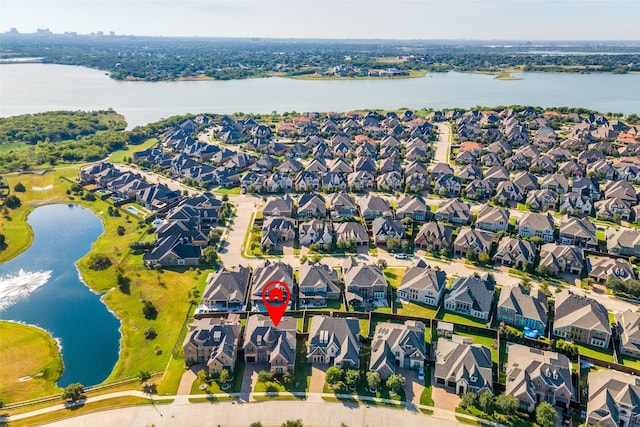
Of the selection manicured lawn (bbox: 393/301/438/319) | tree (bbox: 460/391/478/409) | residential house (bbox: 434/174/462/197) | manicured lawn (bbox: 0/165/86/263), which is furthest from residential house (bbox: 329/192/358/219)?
manicured lawn (bbox: 0/165/86/263)

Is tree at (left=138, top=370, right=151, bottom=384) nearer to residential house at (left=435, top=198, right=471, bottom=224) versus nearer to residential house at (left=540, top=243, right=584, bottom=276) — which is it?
residential house at (left=540, top=243, right=584, bottom=276)

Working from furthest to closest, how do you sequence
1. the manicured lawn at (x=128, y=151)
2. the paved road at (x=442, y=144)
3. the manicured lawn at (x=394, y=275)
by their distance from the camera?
the paved road at (x=442, y=144) < the manicured lawn at (x=128, y=151) < the manicured lawn at (x=394, y=275)

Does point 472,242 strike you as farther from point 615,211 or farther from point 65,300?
point 65,300

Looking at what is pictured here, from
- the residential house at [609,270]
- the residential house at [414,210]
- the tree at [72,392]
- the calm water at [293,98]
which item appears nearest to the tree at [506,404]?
the residential house at [609,270]

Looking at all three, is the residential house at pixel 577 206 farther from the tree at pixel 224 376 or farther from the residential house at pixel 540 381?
the tree at pixel 224 376

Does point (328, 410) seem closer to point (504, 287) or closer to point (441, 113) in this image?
point (504, 287)

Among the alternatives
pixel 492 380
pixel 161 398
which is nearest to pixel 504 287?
pixel 492 380

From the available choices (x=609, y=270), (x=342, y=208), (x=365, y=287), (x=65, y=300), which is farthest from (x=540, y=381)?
(x=65, y=300)

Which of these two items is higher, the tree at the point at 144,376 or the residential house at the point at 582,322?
the residential house at the point at 582,322
